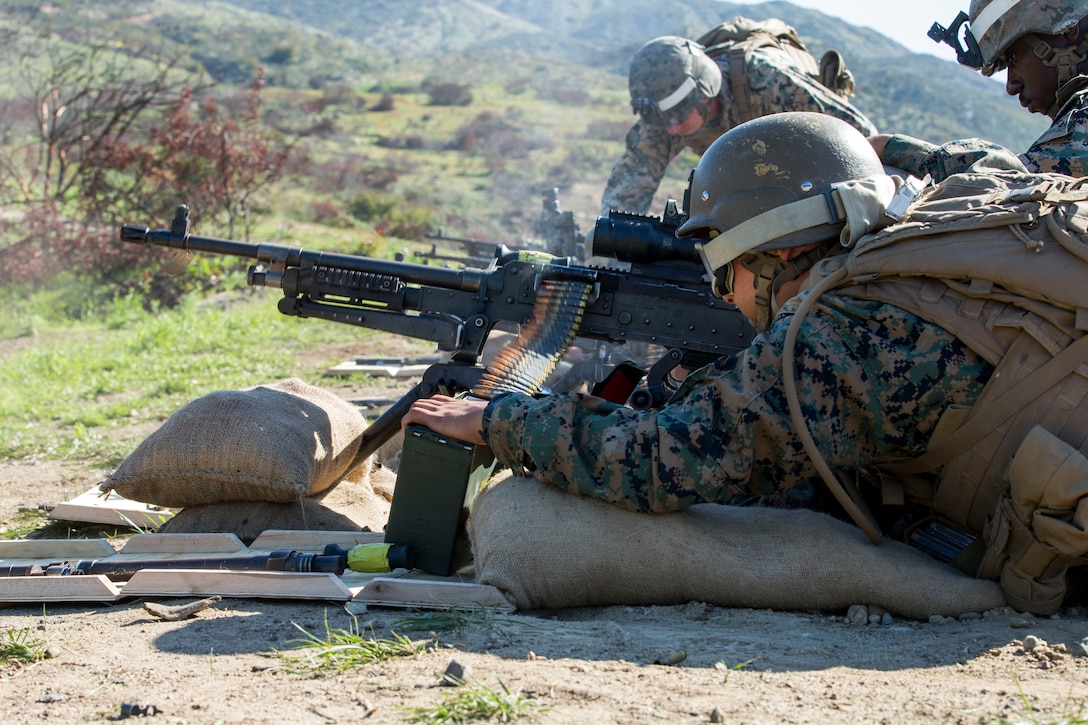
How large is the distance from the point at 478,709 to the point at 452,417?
1.44m

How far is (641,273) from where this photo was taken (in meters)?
4.81

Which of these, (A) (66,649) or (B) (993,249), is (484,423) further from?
(B) (993,249)

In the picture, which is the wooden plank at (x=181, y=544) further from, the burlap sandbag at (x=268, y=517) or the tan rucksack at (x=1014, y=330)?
the tan rucksack at (x=1014, y=330)

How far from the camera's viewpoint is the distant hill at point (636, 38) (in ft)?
164

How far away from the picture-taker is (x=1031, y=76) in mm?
5031

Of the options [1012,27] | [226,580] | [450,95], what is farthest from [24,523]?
[450,95]

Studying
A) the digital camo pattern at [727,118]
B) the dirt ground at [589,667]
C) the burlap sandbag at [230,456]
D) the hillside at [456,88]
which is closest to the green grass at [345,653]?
the dirt ground at [589,667]

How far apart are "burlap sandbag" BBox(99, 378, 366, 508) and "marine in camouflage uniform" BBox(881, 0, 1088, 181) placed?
3074 mm

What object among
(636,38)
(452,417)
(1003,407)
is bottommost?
(452,417)

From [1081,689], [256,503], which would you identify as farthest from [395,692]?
[256,503]

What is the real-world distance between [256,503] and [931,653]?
9.46ft

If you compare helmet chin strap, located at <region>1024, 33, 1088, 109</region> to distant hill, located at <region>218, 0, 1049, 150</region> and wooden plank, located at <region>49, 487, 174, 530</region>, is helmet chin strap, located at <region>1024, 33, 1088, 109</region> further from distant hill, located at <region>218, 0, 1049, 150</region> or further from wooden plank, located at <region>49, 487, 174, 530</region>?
distant hill, located at <region>218, 0, 1049, 150</region>

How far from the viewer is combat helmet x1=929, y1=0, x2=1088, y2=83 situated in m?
4.75

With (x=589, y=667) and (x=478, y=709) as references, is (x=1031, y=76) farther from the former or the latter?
(x=478, y=709)
